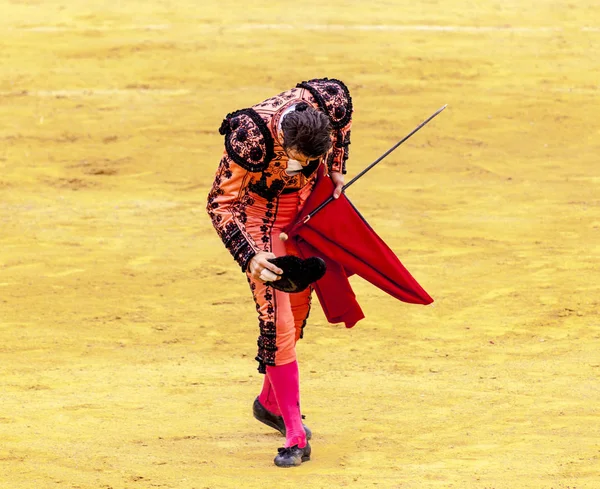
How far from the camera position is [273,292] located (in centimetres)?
485

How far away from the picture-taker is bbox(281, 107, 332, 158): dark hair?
14.5ft

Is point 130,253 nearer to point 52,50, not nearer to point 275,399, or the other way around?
point 275,399

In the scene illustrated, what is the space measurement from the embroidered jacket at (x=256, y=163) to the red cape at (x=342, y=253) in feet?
0.52

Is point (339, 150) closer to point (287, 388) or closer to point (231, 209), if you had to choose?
point (231, 209)

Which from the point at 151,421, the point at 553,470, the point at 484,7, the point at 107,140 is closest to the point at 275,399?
the point at 151,421

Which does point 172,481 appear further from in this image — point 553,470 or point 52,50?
point 52,50

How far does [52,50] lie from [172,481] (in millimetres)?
13449

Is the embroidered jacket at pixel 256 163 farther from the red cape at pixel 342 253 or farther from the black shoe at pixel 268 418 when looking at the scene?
the black shoe at pixel 268 418

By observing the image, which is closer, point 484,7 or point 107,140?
point 107,140

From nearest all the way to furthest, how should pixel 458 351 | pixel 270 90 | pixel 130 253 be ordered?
pixel 458 351 < pixel 130 253 < pixel 270 90

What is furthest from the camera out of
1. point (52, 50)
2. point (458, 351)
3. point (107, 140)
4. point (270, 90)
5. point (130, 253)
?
point (52, 50)

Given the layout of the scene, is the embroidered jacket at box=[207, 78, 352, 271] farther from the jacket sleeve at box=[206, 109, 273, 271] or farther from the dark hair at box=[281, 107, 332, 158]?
the dark hair at box=[281, 107, 332, 158]

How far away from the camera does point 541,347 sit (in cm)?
691

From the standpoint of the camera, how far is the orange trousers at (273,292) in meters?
4.87
